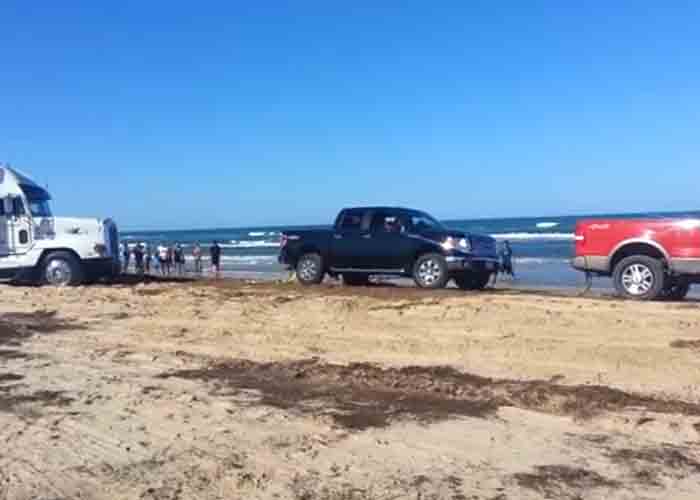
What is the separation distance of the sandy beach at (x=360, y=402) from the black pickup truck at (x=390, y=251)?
3.44m

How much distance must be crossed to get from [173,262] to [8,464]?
28.3 meters

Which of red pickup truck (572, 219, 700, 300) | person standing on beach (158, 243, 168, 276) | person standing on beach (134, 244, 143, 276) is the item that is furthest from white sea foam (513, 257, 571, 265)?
red pickup truck (572, 219, 700, 300)

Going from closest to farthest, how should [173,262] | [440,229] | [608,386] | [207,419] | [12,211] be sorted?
[207,419], [608,386], [440,229], [12,211], [173,262]

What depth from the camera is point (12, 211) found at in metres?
19.7

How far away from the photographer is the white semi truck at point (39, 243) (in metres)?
19.7

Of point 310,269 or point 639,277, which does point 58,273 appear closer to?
point 310,269

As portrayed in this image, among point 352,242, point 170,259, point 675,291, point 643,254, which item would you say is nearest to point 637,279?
point 643,254

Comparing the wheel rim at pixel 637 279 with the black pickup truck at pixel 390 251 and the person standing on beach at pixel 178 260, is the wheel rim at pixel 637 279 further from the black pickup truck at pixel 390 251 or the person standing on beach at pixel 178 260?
the person standing on beach at pixel 178 260

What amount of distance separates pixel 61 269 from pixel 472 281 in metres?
10.3

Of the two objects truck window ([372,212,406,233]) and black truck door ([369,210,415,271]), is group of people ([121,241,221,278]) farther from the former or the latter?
black truck door ([369,210,415,271])

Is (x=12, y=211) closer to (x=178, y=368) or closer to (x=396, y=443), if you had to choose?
(x=178, y=368)

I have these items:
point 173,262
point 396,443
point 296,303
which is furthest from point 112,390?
point 173,262

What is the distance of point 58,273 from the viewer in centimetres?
1973

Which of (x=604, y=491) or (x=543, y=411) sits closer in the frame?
(x=604, y=491)
